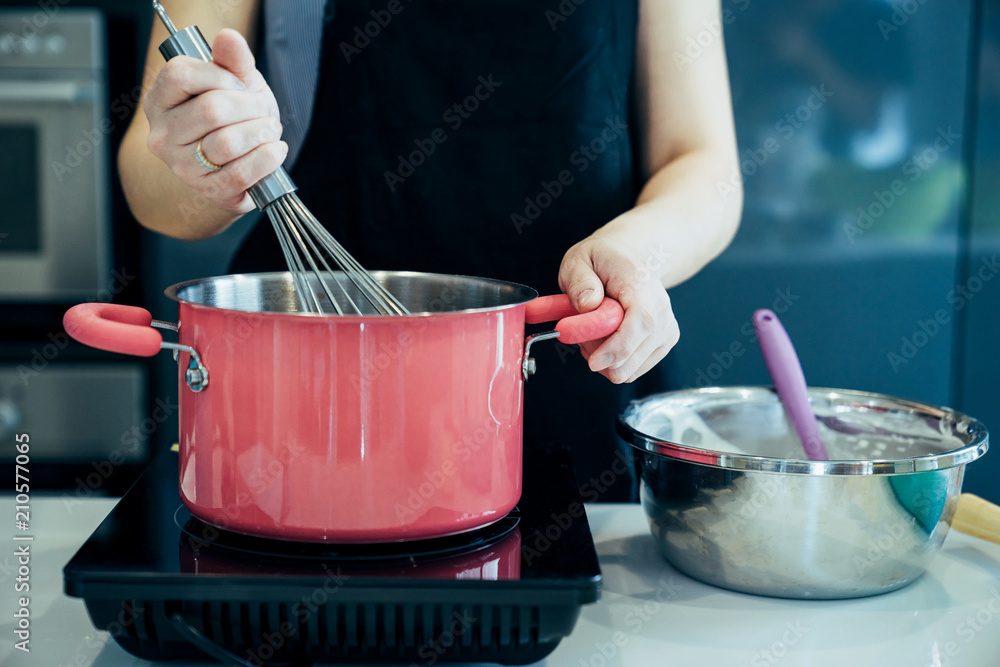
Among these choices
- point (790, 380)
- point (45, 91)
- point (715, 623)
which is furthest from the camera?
point (45, 91)

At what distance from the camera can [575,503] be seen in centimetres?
54

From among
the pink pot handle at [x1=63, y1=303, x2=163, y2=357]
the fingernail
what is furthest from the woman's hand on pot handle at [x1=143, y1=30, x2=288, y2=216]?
the fingernail

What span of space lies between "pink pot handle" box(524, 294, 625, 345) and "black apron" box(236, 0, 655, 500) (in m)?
0.36

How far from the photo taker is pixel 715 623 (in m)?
0.52

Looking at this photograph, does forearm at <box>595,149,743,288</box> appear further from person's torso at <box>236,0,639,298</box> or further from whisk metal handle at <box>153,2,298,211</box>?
whisk metal handle at <box>153,2,298,211</box>

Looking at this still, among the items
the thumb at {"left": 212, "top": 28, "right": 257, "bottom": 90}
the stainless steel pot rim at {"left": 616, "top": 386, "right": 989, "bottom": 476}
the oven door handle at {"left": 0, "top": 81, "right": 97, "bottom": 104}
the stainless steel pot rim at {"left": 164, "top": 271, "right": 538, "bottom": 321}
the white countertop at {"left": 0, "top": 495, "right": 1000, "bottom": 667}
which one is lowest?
the white countertop at {"left": 0, "top": 495, "right": 1000, "bottom": 667}

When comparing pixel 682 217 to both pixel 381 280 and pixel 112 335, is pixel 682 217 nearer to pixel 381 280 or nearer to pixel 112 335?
pixel 381 280

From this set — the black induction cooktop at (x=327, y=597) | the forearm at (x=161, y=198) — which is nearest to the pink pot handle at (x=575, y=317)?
the black induction cooktop at (x=327, y=597)

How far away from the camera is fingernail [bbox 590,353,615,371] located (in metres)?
0.54

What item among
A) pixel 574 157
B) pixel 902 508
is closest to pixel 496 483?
pixel 902 508

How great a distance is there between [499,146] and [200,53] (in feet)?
1.47

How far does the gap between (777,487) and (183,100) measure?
0.41 metres

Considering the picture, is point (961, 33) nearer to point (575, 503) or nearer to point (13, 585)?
point (575, 503)

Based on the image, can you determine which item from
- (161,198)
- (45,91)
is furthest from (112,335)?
(45,91)
